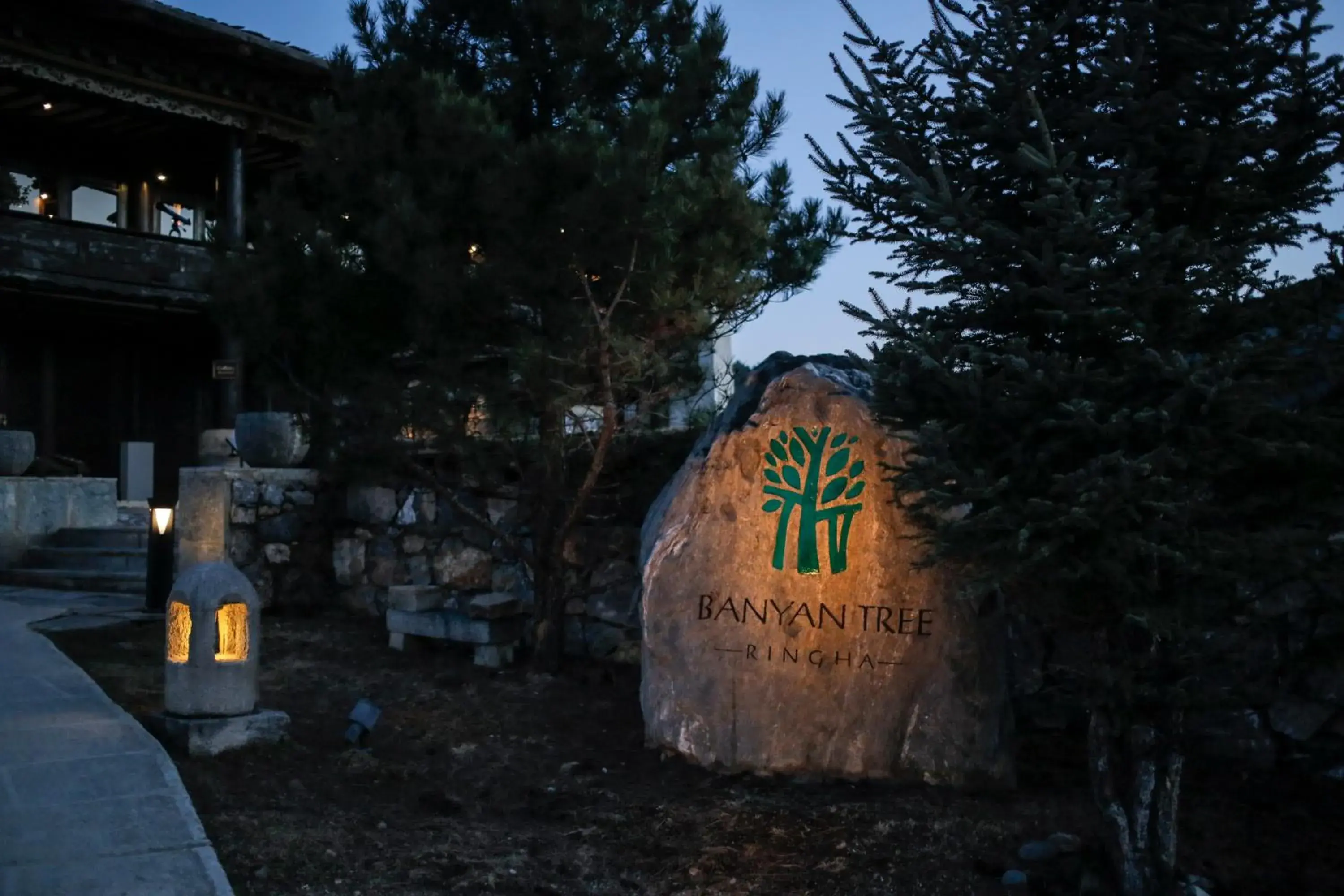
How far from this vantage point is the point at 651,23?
21.7 feet

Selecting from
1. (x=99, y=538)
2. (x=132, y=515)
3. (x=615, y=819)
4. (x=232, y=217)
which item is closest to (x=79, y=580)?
(x=99, y=538)

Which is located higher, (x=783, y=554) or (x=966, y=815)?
(x=783, y=554)

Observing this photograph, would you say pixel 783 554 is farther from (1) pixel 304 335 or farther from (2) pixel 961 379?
(1) pixel 304 335

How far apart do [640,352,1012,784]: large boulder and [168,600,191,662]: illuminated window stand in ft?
6.49

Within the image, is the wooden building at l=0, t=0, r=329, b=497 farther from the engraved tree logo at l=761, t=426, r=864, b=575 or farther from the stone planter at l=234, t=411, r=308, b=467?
the engraved tree logo at l=761, t=426, r=864, b=575

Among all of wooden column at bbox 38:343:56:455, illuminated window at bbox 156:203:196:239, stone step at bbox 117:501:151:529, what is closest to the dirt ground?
stone step at bbox 117:501:151:529

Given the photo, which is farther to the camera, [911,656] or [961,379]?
[911,656]

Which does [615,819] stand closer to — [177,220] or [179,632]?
[179,632]

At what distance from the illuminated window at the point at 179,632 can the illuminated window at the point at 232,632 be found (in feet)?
0.40

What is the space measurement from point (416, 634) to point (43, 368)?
9.01m

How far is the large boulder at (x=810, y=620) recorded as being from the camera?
4695 millimetres

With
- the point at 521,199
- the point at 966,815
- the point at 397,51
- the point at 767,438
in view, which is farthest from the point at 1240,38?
the point at 397,51

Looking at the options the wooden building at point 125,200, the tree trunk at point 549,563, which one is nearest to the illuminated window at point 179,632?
the tree trunk at point 549,563

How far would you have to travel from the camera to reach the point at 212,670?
503cm
